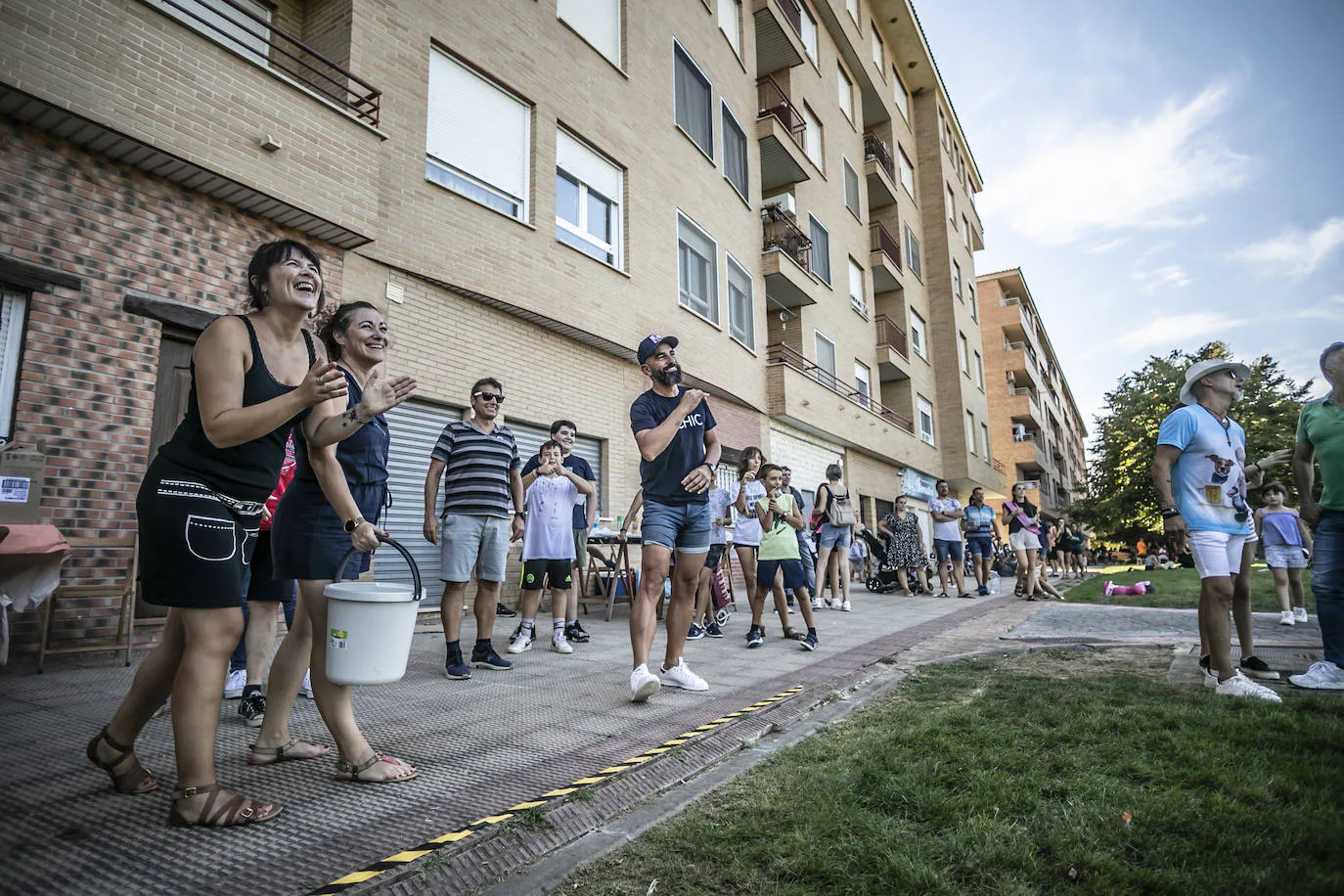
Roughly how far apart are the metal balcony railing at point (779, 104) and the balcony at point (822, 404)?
19.2ft

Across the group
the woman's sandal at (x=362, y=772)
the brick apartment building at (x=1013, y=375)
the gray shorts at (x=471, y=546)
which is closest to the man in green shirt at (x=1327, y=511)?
the woman's sandal at (x=362, y=772)

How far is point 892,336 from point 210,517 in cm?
2619

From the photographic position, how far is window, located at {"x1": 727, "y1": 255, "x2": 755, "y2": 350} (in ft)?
53.1

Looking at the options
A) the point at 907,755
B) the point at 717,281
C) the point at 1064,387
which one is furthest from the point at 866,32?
the point at 1064,387

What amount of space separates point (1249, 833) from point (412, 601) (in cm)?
274

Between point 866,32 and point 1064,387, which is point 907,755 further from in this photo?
point 1064,387

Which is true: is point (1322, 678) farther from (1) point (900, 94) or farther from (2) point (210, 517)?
(1) point (900, 94)

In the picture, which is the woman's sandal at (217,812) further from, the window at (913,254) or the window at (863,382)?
the window at (913,254)

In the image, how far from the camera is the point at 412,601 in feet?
8.89

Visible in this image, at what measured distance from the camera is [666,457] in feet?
15.1

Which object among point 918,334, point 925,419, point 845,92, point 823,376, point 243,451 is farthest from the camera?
point 925,419

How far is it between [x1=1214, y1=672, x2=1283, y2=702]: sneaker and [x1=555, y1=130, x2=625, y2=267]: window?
9.26 m

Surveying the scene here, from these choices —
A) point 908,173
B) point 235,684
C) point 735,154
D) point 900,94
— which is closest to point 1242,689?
point 235,684

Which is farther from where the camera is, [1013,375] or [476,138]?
[1013,375]
